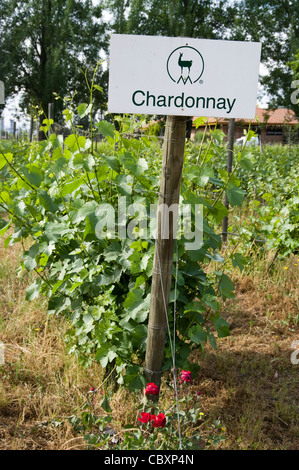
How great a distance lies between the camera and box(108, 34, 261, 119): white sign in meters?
1.62

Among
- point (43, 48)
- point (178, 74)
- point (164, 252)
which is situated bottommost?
point (164, 252)

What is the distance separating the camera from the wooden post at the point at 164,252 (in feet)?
5.61

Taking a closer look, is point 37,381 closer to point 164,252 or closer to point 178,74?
point 164,252

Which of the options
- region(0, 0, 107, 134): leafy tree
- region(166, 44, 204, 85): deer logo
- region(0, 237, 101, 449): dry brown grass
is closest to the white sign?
Answer: region(166, 44, 204, 85): deer logo

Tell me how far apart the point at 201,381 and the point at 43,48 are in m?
24.1

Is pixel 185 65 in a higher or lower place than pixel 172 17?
lower

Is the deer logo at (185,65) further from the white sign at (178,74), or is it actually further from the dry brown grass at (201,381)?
the dry brown grass at (201,381)

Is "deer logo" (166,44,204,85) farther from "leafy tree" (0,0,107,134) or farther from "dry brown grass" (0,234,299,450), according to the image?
"leafy tree" (0,0,107,134)

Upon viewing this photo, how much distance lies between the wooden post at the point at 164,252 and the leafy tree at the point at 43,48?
70.3 ft

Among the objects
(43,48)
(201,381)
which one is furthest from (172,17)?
(201,381)

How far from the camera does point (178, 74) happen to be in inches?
64.0

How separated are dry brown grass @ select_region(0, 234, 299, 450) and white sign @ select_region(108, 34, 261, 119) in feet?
4.20

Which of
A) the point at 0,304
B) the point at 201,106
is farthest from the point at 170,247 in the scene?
the point at 0,304

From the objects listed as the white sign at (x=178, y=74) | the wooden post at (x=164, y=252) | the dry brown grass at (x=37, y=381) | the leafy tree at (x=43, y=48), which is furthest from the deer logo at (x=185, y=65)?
the leafy tree at (x=43, y=48)
